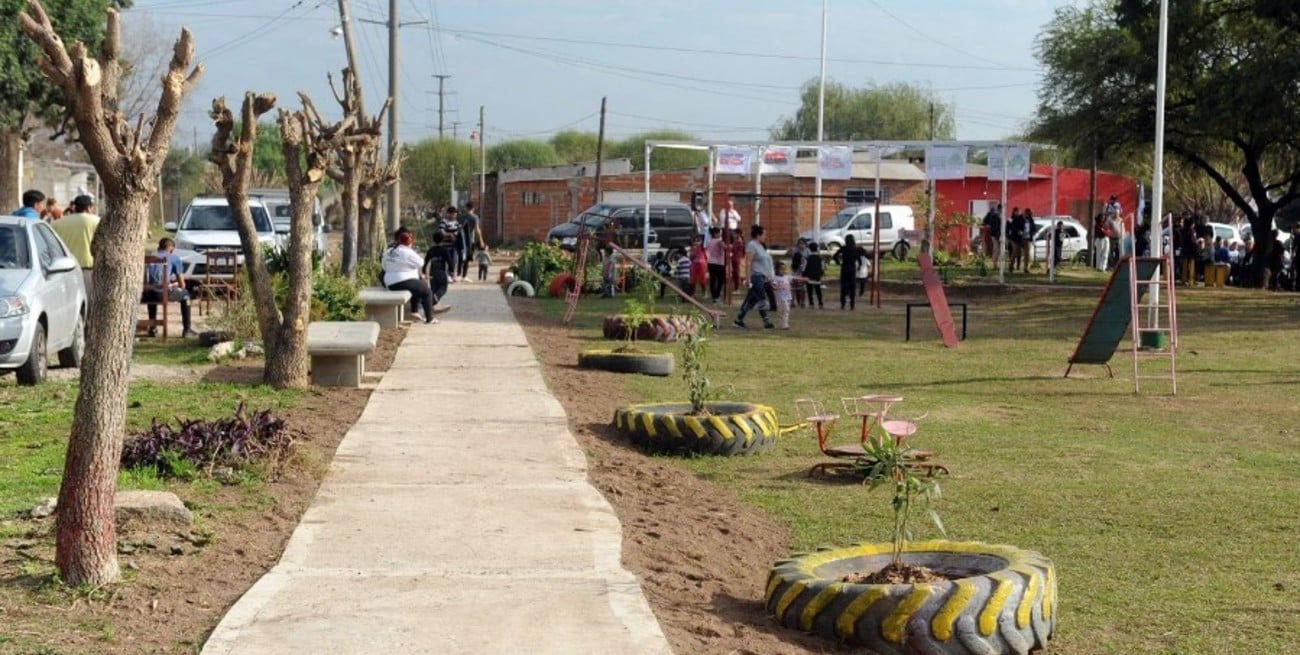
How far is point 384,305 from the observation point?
827 inches

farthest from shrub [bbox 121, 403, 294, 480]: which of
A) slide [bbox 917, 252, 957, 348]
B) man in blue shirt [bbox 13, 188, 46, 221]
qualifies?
slide [bbox 917, 252, 957, 348]

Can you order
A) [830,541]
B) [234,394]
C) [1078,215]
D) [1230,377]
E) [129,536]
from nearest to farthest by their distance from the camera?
[129,536]
[830,541]
[234,394]
[1230,377]
[1078,215]

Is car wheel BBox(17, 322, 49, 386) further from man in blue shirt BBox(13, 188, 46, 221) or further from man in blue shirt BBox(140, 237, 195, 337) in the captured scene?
man in blue shirt BBox(140, 237, 195, 337)

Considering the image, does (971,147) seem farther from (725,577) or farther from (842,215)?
(725,577)

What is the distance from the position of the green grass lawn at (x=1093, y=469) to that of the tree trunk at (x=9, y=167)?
22018mm

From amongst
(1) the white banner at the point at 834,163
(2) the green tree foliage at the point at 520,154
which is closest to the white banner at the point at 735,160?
(1) the white banner at the point at 834,163

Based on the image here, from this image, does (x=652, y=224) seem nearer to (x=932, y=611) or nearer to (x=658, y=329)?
(x=658, y=329)

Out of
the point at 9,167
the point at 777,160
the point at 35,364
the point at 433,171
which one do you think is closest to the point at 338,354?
the point at 35,364

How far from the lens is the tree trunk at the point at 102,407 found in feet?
21.5

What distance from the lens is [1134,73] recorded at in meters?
38.0

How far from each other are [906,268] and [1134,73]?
8.76 meters

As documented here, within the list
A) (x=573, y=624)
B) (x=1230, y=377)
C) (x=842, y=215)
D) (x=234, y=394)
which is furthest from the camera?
(x=842, y=215)

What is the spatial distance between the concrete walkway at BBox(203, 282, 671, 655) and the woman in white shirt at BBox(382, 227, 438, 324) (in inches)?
351

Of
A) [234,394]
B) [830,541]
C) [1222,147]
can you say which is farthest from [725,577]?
[1222,147]
